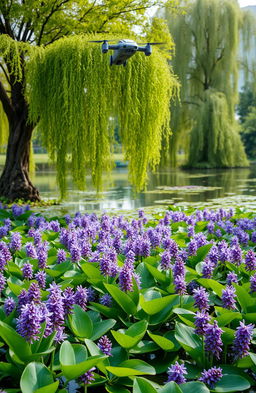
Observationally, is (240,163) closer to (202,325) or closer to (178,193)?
(178,193)

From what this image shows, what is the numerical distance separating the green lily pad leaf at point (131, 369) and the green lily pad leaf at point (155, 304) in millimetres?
306

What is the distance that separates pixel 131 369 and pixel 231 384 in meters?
0.36

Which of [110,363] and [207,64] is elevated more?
[207,64]

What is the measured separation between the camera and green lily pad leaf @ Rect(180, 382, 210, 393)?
1.40m

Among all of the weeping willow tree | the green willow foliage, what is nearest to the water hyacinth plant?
the green willow foliage

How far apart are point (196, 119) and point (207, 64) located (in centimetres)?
275

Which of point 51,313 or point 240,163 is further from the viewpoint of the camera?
point 240,163

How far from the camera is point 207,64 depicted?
18.2m

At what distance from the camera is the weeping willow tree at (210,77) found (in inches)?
663

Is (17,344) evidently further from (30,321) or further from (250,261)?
(250,261)

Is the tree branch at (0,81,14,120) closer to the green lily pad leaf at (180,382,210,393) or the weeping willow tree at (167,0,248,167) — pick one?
the green lily pad leaf at (180,382,210,393)

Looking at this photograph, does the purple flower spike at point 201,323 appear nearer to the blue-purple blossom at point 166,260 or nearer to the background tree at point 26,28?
the blue-purple blossom at point 166,260

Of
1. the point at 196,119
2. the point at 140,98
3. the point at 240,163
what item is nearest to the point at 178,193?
the point at 140,98

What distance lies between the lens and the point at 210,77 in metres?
18.4
